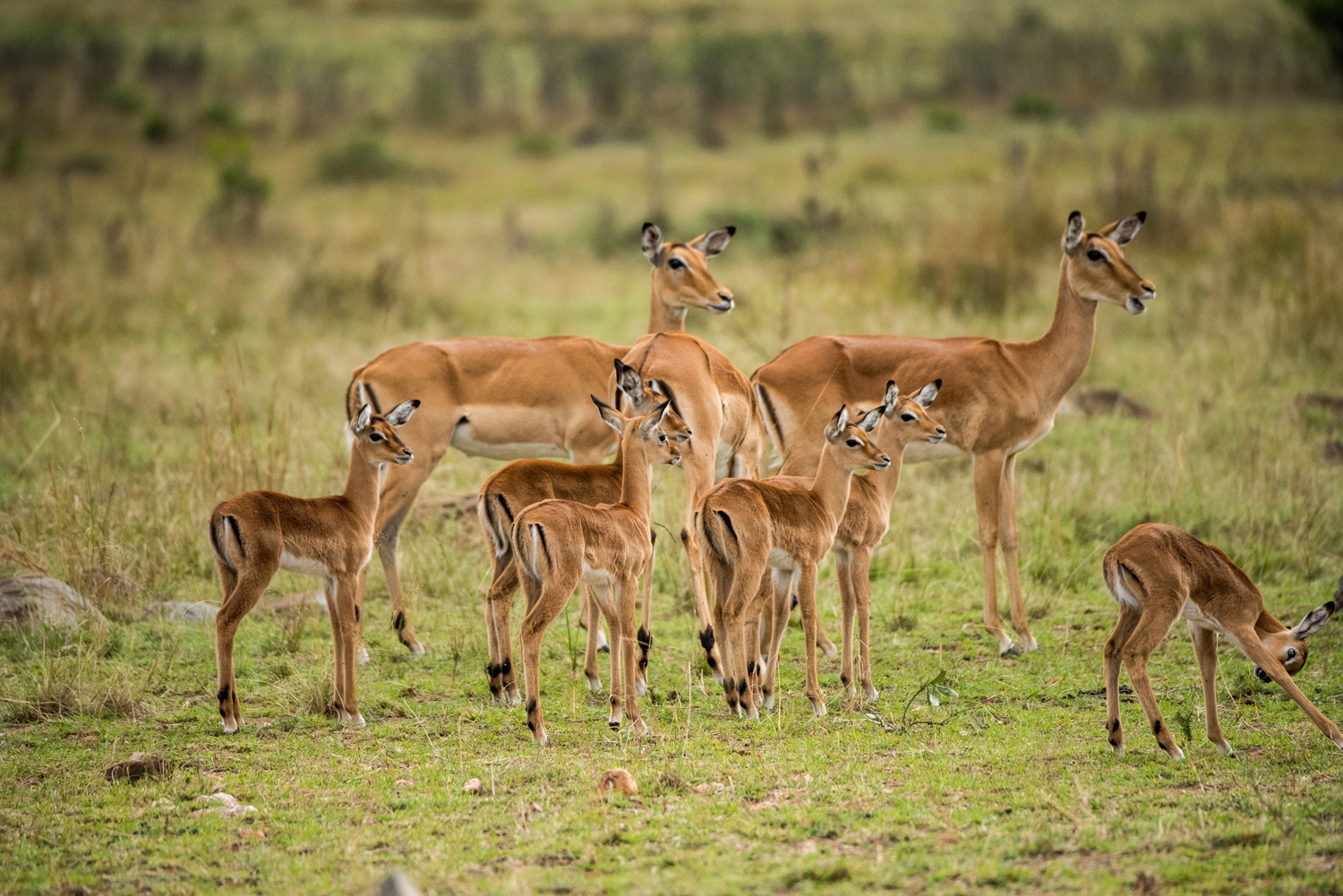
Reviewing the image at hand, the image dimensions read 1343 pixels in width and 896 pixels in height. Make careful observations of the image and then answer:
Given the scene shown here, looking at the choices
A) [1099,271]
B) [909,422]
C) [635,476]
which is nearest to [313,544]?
[635,476]

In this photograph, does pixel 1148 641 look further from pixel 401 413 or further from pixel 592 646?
pixel 401 413

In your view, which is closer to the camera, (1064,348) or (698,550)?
(698,550)

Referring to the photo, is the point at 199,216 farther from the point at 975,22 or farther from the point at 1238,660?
the point at 975,22

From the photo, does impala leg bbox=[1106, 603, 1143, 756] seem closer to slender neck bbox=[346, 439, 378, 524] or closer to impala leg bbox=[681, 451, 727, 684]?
impala leg bbox=[681, 451, 727, 684]

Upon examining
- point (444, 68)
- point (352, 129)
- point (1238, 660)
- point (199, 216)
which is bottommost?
point (1238, 660)

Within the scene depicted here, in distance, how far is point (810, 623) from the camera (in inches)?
237

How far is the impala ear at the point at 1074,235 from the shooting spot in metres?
7.76

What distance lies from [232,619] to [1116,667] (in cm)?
359

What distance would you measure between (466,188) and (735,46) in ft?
43.8

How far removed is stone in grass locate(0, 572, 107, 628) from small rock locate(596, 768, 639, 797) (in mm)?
3153

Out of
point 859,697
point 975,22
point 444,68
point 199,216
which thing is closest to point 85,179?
point 199,216

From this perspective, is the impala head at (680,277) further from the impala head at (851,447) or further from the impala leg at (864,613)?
the impala leg at (864,613)

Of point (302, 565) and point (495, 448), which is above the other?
point (495, 448)

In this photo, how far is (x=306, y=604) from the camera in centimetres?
764
